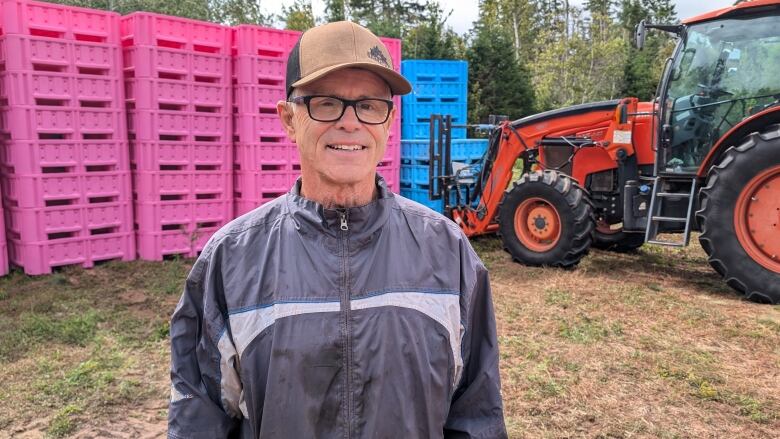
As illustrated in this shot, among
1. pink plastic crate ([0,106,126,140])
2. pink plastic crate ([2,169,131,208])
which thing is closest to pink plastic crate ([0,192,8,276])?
pink plastic crate ([2,169,131,208])

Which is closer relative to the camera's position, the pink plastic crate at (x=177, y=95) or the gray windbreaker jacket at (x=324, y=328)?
the gray windbreaker jacket at (x=324, y=328)

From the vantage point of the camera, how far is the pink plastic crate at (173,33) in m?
6.36

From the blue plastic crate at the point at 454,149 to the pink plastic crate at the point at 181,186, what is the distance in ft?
8.86

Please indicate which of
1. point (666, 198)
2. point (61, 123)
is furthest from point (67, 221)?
point (666, 198)

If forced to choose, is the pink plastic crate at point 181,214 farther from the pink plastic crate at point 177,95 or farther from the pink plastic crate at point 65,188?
the pink plastic crate at point 177,95

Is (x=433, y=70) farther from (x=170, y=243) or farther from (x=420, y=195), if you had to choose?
(x=170, y=243)

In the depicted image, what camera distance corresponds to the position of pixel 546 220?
7094 mm

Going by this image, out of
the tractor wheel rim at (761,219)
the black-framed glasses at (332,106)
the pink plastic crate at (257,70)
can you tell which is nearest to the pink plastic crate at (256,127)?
the pink plastic crate at (257,70)

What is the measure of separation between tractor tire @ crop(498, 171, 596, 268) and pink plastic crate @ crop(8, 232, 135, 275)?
422 cm

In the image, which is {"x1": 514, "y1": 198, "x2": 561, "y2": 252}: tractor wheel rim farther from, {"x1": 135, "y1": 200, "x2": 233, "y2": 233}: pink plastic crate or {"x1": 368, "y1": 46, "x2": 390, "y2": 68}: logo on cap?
{"x1": 368, "y1": 46, "x2": 390, "y2": 68}: logo on cap

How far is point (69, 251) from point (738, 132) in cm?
655

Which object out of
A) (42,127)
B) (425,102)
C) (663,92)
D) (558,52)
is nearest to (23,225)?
(42,127)

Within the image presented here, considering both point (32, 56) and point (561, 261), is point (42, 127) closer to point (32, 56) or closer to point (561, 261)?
point (32, 56)

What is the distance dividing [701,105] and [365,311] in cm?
571
